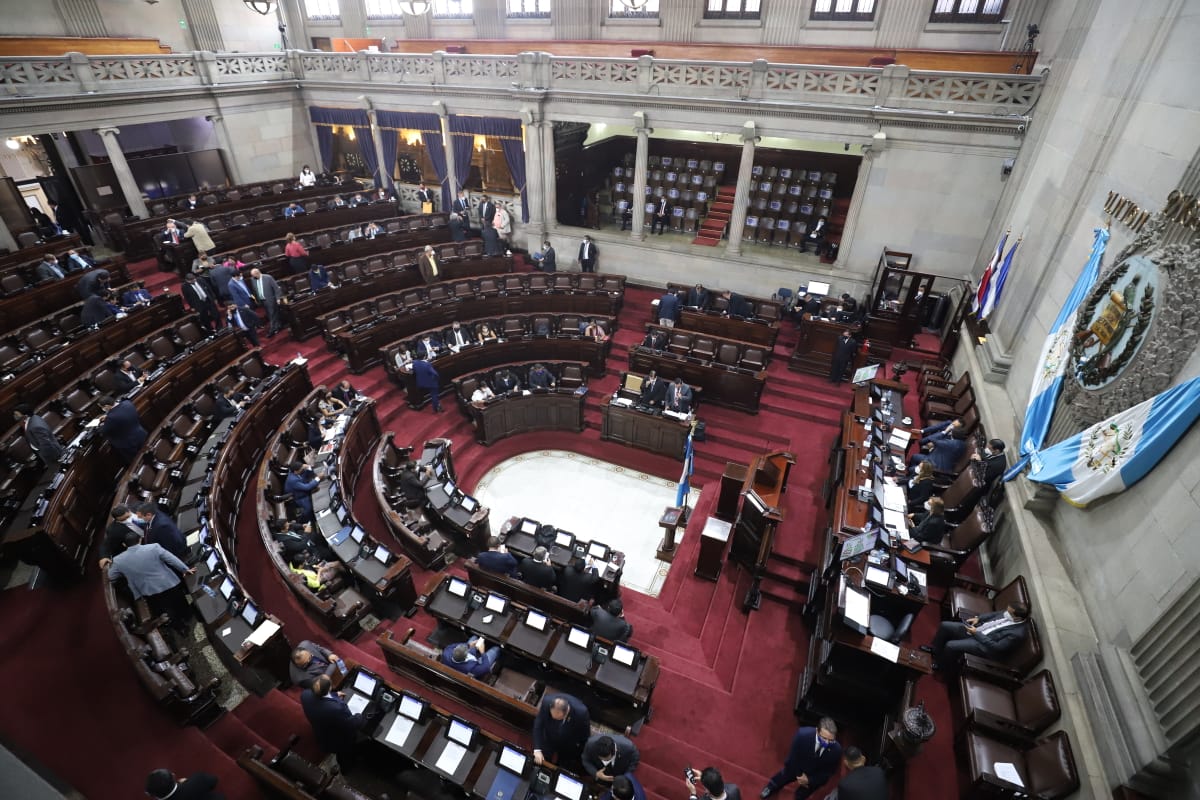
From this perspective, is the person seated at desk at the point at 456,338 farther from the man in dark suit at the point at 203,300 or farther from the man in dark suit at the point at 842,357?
the man in dark suit at the point at 842,357

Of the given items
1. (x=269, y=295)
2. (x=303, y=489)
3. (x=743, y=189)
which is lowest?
(x=303, y=489)

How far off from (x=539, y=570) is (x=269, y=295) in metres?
8.89

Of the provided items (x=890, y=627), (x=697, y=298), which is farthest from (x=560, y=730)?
(x=697, y=298)

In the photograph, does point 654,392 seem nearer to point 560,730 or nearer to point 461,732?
point 560,730

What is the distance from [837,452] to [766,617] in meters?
3.14

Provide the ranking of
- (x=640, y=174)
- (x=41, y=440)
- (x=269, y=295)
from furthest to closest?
(x=640, y=174)
(x=269, y=295)
(x=41, y=440)

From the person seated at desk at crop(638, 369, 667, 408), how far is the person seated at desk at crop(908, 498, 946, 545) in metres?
5.20

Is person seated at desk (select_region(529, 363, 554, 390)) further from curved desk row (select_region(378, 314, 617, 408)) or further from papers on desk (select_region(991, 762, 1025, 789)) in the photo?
papers on desk (select_region(991, 762, 1025, 789))

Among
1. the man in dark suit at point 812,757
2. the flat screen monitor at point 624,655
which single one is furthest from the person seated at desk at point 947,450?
the flat screen monitor at point 624,655

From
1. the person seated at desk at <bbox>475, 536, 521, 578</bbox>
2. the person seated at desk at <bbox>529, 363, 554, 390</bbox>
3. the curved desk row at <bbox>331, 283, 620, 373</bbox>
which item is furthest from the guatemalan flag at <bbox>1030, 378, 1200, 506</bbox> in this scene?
the curved desk row at <bbox>331, 283, 620, 373</bbox>

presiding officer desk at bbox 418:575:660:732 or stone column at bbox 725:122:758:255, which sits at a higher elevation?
stone column at bbox 725:122:758:255

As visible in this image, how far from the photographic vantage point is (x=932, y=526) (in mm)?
7203

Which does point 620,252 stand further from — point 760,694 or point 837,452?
point 760,694

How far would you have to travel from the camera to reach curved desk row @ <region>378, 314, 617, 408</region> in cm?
1195
